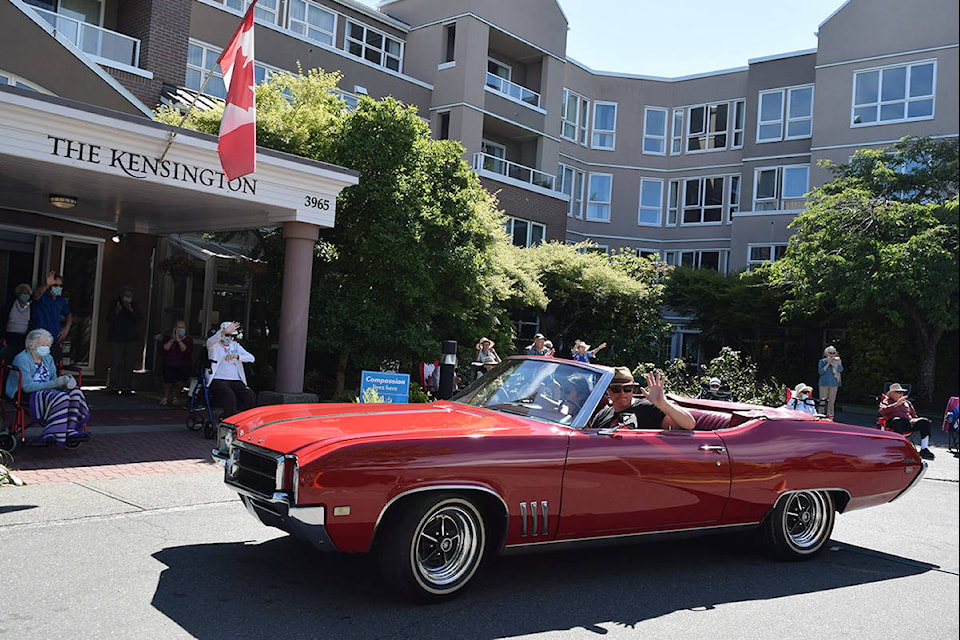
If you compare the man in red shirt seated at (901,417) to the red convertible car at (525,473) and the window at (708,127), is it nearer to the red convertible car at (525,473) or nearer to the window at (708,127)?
the red convertible car at (525,473)

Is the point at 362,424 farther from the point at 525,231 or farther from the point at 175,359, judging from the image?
the point at 525,231

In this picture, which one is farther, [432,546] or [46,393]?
[46,393]

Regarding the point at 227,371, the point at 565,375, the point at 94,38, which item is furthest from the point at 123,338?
the point at 565,375

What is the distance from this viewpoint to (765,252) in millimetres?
31359

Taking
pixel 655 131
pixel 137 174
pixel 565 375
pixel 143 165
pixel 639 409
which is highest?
pixel 655 131

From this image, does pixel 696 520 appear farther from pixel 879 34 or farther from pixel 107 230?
pixel 879 34

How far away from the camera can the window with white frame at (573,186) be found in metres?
34.4

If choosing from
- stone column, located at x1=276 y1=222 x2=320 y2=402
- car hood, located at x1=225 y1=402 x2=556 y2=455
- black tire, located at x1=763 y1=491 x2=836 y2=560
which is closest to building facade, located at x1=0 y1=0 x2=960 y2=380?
stone column, located at x1=276 y1=222 x2=320 y2=402

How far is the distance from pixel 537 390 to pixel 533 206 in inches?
899

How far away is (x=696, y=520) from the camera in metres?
5.95

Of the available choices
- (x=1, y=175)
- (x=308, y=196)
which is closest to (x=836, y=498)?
(x=308, y=196)

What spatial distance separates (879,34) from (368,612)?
95.9ft

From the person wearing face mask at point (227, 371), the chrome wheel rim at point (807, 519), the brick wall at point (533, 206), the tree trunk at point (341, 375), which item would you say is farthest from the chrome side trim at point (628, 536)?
the brick wall at point (533, 206)

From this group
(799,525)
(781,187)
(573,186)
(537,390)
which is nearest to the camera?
(537,390)
